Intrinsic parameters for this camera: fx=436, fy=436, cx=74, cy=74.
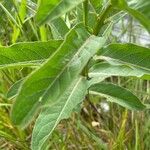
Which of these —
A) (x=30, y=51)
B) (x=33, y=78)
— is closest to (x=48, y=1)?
(x=33, y=78)

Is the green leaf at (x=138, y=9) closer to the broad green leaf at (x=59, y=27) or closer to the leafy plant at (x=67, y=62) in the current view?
the leafy plant at (x=67, y=62)

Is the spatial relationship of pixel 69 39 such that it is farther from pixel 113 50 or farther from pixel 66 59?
pixel 113 50

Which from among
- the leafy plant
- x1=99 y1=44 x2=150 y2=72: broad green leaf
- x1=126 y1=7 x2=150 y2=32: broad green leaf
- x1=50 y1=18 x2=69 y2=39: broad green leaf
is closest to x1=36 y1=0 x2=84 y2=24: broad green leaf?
the leafy plant

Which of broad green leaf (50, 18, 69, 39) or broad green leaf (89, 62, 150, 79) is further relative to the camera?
broad green leaf (50, 18, 69, 39)

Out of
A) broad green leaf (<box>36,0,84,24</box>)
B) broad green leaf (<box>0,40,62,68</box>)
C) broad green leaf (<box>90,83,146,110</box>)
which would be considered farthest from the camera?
broad green leaf (<box>90,83,146,110</box>)

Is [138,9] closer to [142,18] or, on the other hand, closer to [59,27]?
[142,18]

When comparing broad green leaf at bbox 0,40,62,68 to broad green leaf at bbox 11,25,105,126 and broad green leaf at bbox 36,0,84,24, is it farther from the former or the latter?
broad green leaf at bbox 36,0,84,24
